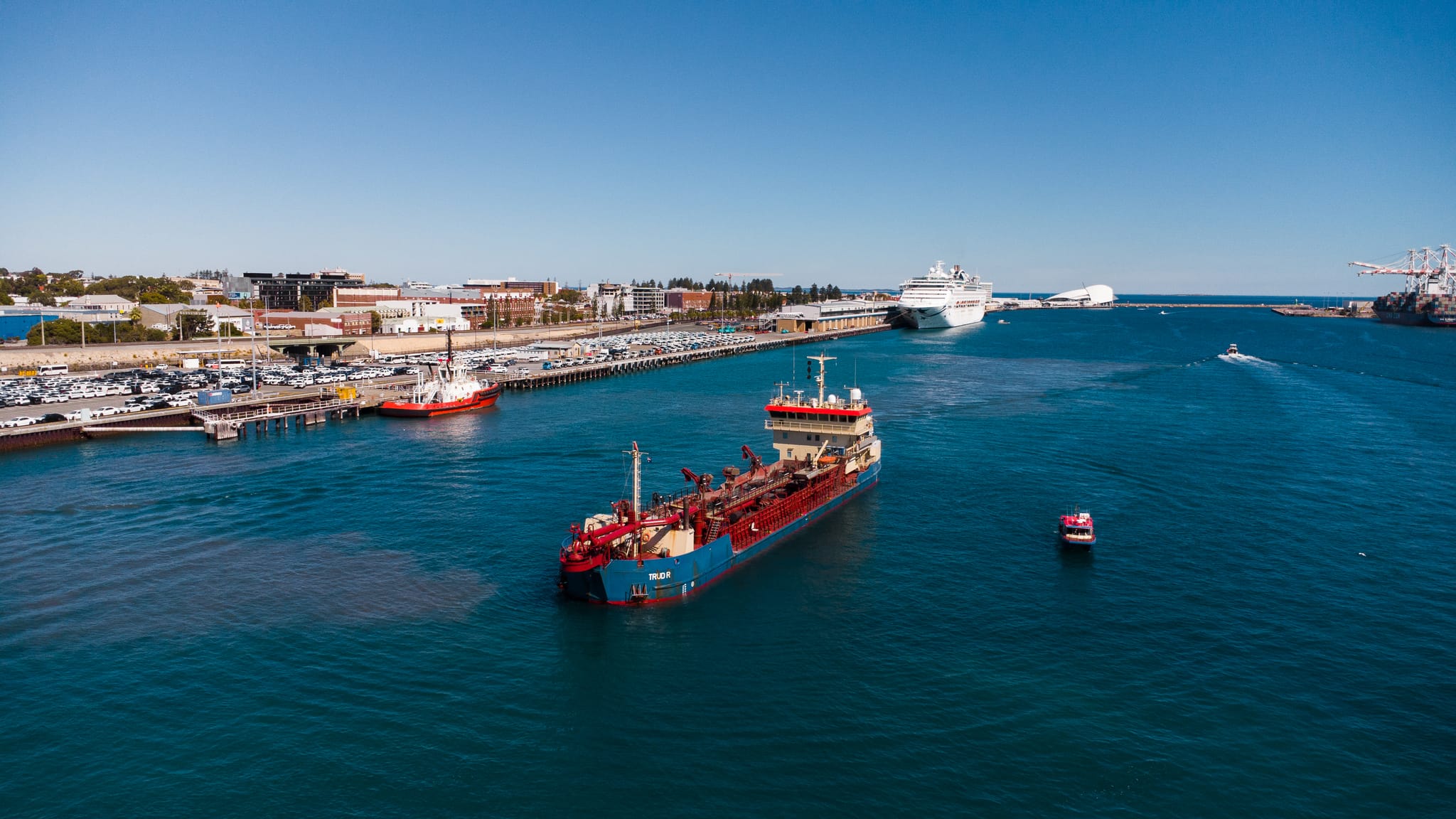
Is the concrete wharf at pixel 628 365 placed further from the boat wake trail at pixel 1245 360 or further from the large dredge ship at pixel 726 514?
the boat wake trail at pixel 1245 360

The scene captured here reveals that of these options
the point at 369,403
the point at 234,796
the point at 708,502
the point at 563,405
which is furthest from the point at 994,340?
A: the point at 234,796

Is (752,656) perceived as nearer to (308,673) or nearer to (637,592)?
(637,592)

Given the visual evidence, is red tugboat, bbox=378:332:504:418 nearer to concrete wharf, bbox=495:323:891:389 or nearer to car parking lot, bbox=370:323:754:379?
car parking lot, bbox=370:323:754:379

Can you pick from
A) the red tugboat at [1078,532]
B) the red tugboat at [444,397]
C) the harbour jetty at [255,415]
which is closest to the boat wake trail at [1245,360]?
the red tugboat at [1078,532]

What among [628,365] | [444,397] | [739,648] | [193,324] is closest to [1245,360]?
[628,365]

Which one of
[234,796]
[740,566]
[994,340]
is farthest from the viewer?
[994,340]

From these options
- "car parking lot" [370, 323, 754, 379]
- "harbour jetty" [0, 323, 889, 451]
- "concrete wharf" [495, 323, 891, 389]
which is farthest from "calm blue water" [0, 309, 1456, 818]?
"car parking lot" [370, 323, 754, 379]
